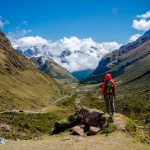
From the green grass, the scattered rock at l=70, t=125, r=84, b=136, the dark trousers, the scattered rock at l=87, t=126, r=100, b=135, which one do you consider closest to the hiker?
the dark trousers

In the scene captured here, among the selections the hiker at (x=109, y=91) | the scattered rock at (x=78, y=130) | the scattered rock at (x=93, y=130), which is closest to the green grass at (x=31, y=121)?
the hiker at (x=109, y=91)

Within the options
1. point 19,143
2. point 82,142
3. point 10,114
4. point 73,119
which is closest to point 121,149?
point 82,142

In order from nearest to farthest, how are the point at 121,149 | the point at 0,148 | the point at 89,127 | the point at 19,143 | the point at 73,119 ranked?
the point at 121,149, the point at 0,148, the point at 19,143, the point at 89,127, the point at 73,119

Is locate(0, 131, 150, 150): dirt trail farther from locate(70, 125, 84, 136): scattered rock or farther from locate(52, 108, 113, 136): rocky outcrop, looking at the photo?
locate(52, 108, 113, 136): rocky outcrop

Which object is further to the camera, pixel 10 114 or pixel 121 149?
pixel 10 114

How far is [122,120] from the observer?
117ft

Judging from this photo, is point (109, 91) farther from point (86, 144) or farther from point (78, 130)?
point (86, 144)

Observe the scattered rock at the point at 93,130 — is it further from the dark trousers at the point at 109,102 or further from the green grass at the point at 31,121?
the green grass at the point at 31,121

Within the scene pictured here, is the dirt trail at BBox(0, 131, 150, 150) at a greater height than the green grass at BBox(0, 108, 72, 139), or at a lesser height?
lesser

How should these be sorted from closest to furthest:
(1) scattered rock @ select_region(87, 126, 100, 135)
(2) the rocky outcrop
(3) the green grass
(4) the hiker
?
(1) scattered rock @ select_region(87, 126, 100, 135), (2) the rocky outcrop, (4) the hiker, (3) the green grass

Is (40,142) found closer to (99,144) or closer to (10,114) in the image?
(99,144)

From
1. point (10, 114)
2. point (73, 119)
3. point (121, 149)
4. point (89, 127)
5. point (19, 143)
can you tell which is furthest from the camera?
point (10, 114)

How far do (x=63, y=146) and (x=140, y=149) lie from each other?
6134 millimetres

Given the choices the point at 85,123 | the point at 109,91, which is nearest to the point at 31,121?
the point at 85,123
